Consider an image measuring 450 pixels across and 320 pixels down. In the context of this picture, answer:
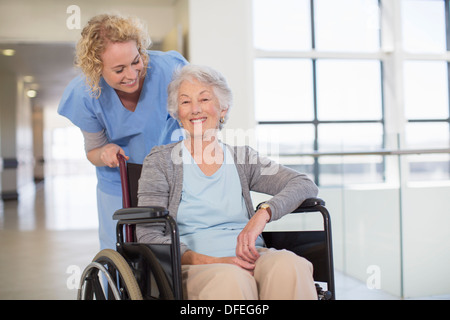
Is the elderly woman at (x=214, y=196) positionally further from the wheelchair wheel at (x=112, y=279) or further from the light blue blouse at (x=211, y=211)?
the wheelchair wheel at (x=112, y=279)

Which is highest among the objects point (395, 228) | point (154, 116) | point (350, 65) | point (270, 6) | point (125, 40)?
point (270, 6)

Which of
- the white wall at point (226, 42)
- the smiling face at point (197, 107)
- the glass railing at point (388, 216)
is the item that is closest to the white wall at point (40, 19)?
the white wall at point (226, 42)

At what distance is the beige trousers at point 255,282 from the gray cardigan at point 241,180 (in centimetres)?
15

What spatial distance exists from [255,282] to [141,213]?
0.34m

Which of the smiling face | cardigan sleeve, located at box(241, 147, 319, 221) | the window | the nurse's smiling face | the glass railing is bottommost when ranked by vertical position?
the glass railing

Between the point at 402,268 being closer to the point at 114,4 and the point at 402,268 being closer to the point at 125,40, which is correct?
the point at 125,40

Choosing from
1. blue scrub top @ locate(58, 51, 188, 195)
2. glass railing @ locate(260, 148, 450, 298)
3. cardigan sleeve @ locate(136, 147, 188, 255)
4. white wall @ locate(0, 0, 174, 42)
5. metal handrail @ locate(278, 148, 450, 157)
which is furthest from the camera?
white wall @ locate(0, 0, 174, 42)

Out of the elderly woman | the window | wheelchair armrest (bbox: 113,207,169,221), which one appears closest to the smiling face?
the elderly woman

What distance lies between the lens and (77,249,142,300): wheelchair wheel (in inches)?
49.3

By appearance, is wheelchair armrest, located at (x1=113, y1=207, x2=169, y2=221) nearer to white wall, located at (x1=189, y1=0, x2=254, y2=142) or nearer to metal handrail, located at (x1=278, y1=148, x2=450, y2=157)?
metal handrail, located at (x1=278, y1=148, x2=450, y2=157)

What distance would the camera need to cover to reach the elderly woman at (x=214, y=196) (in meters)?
1.24

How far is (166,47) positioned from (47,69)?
5227 mm

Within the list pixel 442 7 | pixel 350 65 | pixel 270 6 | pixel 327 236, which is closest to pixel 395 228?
pixel 327 236
